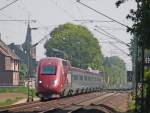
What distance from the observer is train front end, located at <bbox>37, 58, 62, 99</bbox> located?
52.5m

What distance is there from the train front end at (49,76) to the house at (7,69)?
2888 inches

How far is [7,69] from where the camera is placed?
130 meters

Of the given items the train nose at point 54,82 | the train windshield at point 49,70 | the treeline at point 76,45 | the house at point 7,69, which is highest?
the treeline at point 76,45

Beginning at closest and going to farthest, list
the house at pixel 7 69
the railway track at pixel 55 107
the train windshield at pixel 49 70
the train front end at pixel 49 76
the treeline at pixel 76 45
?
the railway track at pixel 55 107
the train front end at pixel 49 76
the train windshield at pixel 49 70
the house at pixel 7 69
the treeline at pixel 76 45

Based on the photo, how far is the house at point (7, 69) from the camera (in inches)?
5030

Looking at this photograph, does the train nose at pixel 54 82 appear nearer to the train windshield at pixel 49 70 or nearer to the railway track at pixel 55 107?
the train windshield at pixel 49 70

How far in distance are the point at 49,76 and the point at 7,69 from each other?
78.4m

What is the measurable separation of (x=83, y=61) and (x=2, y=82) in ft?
99.1

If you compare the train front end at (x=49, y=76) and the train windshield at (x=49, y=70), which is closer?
the train front end at (x=49, y=76)

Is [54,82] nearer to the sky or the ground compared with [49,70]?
nearer to the ground

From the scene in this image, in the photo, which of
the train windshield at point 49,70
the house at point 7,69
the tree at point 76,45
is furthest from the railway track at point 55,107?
the tree at point 76,45

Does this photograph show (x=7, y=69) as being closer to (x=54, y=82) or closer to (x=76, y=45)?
(x=76, y=45)

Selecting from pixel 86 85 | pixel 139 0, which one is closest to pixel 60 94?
pixel 86 85

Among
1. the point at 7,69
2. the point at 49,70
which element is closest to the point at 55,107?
the point at 49,70
